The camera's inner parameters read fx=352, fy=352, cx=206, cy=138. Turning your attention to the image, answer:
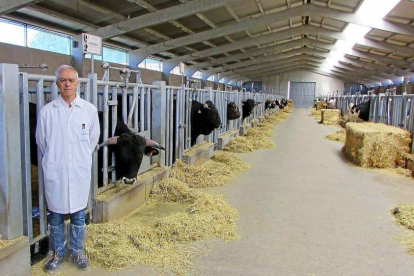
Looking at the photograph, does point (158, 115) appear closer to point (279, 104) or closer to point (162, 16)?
point (162, 16)

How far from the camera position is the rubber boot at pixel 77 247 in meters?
3.12

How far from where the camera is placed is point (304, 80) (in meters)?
48.8

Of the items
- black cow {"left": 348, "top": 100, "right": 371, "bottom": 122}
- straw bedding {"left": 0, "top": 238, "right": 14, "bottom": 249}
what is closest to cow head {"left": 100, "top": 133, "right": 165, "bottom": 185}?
A: straw bedding {"left": 0, "top": 238, "right": 14, "bottom": 249}

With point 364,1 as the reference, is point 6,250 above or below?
below

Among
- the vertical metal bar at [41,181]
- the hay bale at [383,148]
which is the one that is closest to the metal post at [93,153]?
the vertical metal bar at [41,181]

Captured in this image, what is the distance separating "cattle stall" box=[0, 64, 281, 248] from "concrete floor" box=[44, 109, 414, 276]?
0.92 m

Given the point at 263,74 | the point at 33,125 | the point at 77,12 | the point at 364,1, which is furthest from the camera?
the point at 263,74

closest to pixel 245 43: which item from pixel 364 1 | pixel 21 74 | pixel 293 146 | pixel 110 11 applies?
pixel 364 1

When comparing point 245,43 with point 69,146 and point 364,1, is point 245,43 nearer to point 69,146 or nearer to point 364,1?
point 364,1

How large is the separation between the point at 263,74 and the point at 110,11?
117 feet

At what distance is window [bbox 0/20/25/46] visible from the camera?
1206 cm

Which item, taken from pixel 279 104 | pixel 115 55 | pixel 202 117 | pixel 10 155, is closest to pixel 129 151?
pixel 10 155

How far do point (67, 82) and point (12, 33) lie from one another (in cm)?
1168

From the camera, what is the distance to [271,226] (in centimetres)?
434
